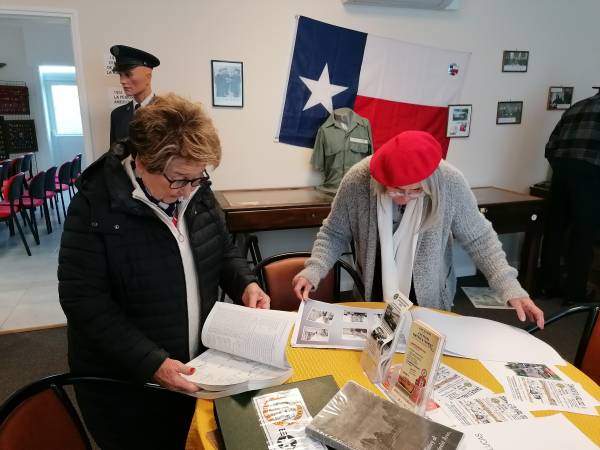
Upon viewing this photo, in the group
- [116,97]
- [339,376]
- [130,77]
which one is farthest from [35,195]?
[339,376]

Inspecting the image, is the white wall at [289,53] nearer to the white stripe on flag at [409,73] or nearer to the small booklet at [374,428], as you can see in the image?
the white stripe on flag at [409,73]

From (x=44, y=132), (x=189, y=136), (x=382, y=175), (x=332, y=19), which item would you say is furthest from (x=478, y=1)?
(x=44, y=132)

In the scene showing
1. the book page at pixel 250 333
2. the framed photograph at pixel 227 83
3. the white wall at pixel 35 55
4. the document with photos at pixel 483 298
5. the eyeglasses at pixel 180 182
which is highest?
the white wall at pixel 35 55

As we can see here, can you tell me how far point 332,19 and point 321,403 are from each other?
9.00 ft

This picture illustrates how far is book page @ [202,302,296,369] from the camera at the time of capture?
968 millimetres

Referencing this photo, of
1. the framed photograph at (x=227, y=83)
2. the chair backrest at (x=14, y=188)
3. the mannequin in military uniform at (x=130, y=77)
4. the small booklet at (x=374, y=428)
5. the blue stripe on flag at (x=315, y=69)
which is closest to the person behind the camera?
the small booklet at (x=374, y=428)

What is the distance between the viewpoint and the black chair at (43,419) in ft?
2.80

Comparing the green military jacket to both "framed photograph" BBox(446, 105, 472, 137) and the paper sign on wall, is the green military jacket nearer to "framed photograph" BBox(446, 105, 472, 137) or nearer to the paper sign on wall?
"framed photograph" BBox(446, 105, 472, 137)

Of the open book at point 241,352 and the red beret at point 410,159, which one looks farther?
the red beret at point 410,159

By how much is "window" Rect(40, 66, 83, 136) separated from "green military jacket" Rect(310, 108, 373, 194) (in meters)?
5.73

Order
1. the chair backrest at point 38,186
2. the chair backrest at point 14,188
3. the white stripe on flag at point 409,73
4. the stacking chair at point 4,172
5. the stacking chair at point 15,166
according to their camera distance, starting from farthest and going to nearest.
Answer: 1. the stacking chair at point 15,166
2. the stacking chair at point 4,172
3. the chair backrest at point 38,186
4. the chair backrest at point 14,188
5. the white stripe on flag at point 409,73

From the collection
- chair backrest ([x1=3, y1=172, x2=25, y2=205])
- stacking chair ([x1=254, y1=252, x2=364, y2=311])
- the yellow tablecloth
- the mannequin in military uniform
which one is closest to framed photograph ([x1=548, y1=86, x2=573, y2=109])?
stacking chair ([x1=254, y1=252, x2=364, y2=311])

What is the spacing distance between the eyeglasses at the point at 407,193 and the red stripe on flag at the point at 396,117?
187cm

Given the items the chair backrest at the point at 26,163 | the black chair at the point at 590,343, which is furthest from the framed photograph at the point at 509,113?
Result: the chair backrest at the point at 26,163
